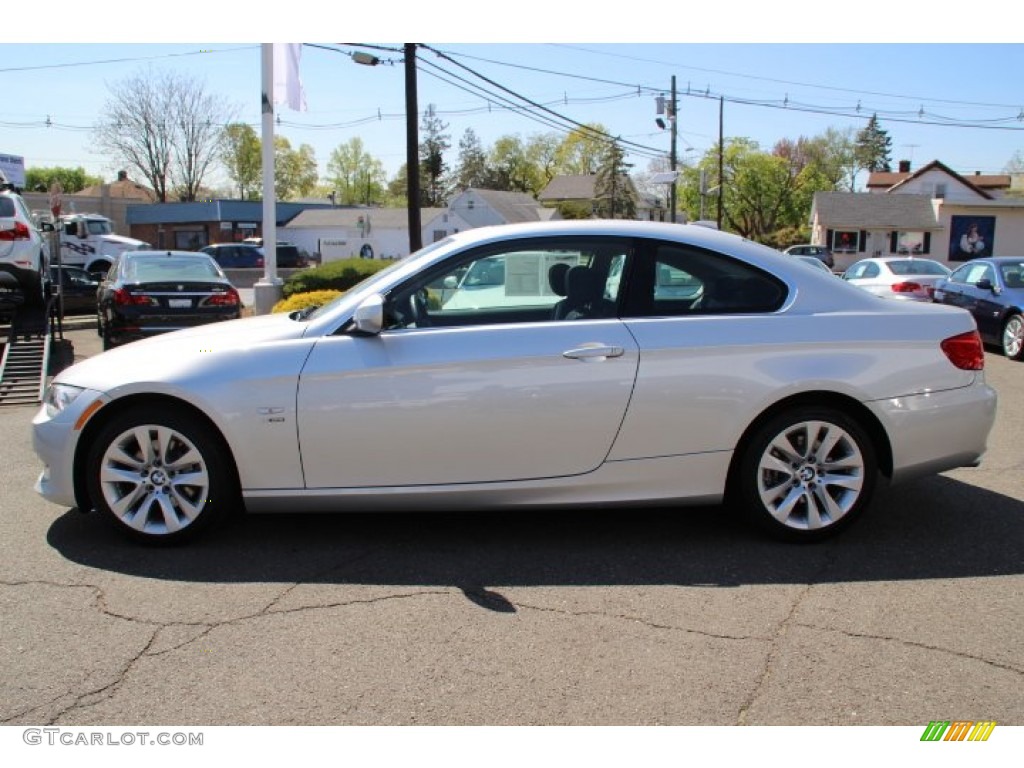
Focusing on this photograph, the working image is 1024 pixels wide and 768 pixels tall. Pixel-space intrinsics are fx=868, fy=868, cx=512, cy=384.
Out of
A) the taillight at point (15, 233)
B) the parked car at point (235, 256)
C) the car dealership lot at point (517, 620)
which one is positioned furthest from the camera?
the parked car at point (235, 256)

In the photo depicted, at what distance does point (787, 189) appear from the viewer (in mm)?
74062

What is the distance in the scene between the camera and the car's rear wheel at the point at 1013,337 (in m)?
12.3

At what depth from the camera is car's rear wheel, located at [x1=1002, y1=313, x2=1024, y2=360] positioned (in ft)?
40.5

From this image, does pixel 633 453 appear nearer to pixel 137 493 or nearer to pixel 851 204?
pixel 137 493

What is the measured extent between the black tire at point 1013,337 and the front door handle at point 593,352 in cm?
1051

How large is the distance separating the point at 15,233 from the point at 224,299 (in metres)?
2.62

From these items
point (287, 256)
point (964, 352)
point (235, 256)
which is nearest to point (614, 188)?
point (287, 256)

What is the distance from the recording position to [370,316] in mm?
4180

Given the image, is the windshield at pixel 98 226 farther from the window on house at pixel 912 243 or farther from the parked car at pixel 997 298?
the window on house at pixel 912 243

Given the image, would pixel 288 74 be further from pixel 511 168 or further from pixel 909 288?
pixel 511 168

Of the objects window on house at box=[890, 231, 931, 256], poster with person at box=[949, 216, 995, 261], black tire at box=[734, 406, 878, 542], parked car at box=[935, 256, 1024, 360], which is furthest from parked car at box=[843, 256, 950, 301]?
window on house at box=[890, 231, 931, 256]

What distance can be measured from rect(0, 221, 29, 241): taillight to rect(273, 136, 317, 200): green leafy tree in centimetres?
9340

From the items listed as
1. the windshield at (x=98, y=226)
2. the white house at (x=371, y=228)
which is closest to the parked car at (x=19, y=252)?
the windshield at (x=98, y=226)

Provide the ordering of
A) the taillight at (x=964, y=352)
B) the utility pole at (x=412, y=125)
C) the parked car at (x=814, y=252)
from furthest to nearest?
the parked car at (x=814, y=252)
the utility pole at (x=412, y=125)
the taillight at (x=964, y=352)
